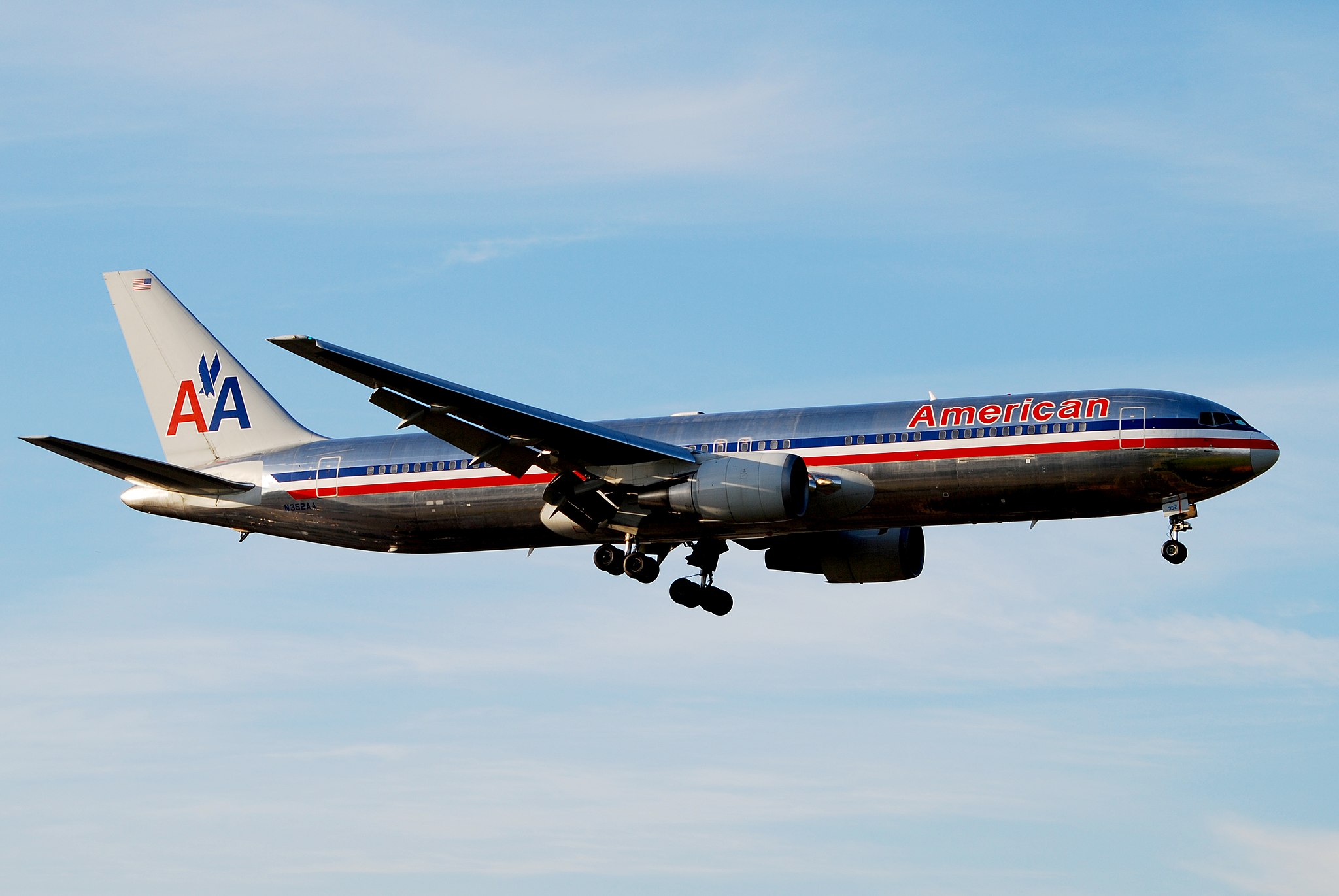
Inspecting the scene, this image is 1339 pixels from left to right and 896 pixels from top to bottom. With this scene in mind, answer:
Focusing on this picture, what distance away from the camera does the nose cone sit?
131ft

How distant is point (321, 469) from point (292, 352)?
1219 centimetres

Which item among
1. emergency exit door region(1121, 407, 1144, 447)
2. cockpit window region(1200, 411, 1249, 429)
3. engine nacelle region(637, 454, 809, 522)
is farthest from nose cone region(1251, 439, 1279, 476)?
engine nacelle region(637, 454, 809, 522)

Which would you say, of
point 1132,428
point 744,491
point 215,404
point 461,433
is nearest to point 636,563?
point 744,491

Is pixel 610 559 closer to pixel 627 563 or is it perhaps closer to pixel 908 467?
pixel 627 563

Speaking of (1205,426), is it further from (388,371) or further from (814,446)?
(388,371)

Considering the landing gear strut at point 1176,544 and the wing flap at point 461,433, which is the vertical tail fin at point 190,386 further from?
the landing gear strut at point 1176,544

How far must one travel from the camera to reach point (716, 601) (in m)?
48.0

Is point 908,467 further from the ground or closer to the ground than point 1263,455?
closer to the ground

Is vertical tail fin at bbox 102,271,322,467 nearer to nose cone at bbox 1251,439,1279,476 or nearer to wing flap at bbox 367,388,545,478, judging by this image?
wing flap at bbox 367,388,545,478

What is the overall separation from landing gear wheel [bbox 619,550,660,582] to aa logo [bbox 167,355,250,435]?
13.5 metres

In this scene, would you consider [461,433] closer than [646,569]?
Yes

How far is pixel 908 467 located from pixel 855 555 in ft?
26.6

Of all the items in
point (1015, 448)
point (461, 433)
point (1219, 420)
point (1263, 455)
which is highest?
point (1219, 420)

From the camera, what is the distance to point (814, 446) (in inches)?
1651
